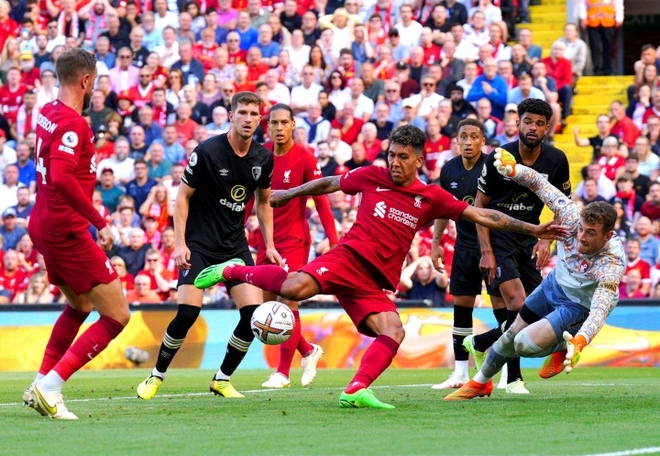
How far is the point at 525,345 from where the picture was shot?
32.3ft

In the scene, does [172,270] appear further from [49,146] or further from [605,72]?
[49,146]

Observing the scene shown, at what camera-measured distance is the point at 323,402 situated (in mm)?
10266

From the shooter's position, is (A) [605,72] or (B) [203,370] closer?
(B) [203,370]

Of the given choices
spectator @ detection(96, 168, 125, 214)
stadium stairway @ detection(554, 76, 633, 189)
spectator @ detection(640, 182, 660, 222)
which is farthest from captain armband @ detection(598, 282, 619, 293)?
spectator @ detection(96, 168, 125, 214)

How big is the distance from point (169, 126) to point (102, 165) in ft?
4.45

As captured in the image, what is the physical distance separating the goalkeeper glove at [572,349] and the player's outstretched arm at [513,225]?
96cm

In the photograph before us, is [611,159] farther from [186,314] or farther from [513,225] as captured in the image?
→ [186,314]

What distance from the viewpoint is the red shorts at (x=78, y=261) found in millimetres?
8922

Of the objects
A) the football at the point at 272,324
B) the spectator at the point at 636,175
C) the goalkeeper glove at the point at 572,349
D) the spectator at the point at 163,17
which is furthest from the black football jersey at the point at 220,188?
the spectator at the point at 163,17

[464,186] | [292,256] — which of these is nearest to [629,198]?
[464,186]

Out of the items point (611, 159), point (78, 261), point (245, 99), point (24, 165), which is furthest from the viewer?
point (24, 165)

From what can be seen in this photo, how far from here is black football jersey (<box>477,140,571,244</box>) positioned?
38.0 ft

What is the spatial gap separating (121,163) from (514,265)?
11.1m

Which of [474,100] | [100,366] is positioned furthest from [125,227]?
[474,100]
